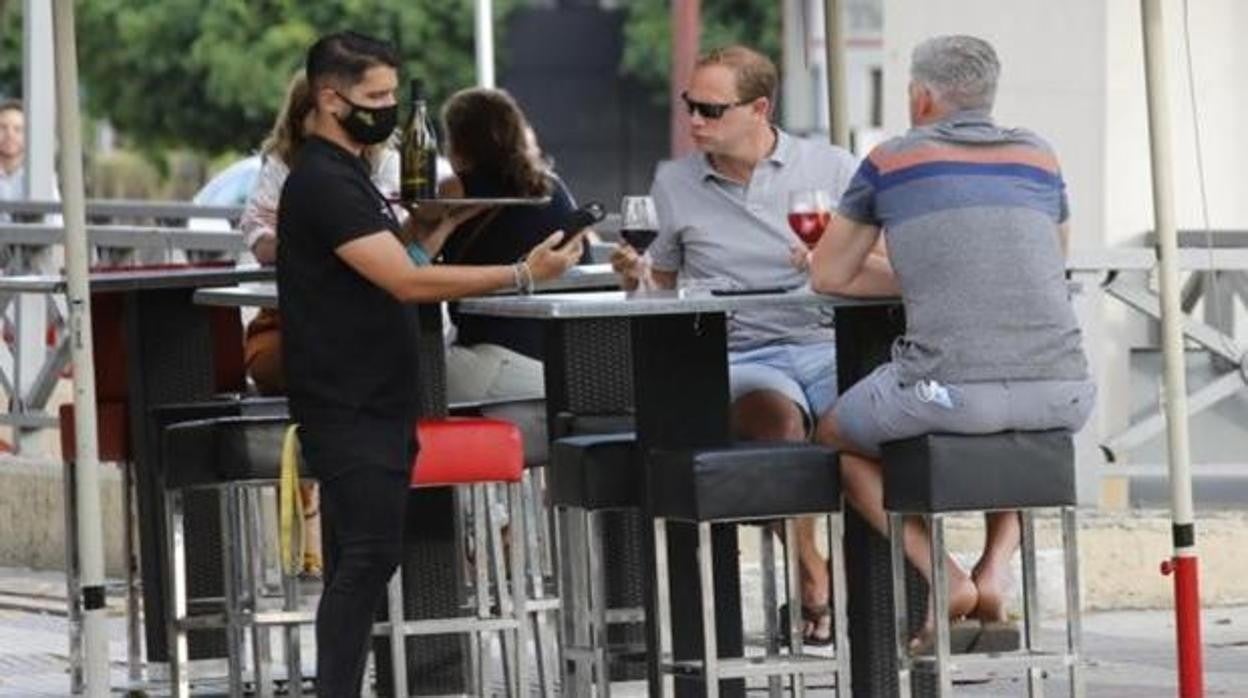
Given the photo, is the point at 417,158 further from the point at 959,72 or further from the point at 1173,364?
the point at 1173,364

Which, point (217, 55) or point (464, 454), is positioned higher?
point (217, 55)

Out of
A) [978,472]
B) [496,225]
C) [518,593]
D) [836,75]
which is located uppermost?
[836,75]

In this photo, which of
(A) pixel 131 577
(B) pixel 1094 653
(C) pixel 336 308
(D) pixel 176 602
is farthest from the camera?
(B) pixel 1094 653

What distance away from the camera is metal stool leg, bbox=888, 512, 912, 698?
923 cm

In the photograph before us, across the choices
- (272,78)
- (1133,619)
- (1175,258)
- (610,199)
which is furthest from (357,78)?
(610,199)

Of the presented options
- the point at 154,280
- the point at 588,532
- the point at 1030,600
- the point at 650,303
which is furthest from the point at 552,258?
the point at 154,280

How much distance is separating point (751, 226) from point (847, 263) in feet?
3.31

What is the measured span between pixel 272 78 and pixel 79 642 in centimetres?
3726

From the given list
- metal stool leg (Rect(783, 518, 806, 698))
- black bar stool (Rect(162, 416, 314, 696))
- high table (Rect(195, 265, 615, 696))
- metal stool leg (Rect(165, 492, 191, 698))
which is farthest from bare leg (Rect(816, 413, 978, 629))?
metal stool leg (Rect(165, 492, 191, 698))

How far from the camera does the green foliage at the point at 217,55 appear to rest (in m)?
48.7

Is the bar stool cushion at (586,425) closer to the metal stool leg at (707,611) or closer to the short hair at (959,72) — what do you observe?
the metal stool leg at (707,611)

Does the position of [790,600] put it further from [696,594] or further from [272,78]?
[272,78]

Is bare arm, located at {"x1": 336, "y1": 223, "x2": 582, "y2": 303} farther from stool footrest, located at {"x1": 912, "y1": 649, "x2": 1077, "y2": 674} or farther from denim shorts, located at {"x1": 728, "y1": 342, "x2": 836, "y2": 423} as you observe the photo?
stool footrest, located at {"x1": 912, "y1": 649, "x2": 1077, "y2": 674}

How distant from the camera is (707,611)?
934 cm
